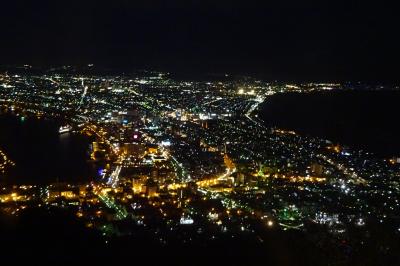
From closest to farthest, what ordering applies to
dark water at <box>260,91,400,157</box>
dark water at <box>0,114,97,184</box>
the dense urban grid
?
the dense urban grid → dark water at <box>0,114,97,184</box> → dark water at <box>260,91,400,157</box>

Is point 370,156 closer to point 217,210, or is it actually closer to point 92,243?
point 217,210

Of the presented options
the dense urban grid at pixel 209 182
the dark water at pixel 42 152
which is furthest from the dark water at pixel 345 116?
the dark water at pixel 42 152

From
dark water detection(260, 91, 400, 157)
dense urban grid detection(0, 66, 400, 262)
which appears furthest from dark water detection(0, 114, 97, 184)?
dark water detection(260, 91, 400, 157)

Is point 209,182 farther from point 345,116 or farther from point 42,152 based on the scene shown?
point 345,116

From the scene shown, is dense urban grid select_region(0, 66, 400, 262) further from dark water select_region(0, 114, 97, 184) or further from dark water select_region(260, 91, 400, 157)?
dark water select_region(260, 91, 400, 157)

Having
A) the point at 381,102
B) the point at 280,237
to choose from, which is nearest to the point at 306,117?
the point at 381,102

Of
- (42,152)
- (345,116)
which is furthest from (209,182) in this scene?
(345,116)

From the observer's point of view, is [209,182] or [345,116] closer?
[209,182]
